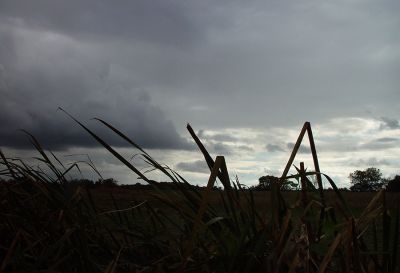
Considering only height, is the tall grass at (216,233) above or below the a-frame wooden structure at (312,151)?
below

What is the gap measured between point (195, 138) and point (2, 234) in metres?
1.05

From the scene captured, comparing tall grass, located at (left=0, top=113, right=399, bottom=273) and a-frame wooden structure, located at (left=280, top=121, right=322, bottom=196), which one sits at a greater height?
a-frame wooden structure, located at (left=280, top=121, right=322, bottom=196)

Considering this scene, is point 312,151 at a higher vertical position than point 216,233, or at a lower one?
higher

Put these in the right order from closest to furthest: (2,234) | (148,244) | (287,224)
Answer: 1. (287,224)
2. (148,244)
3. (2,234)

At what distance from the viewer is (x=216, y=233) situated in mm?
1399

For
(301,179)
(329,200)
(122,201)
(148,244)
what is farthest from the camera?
(122,201)

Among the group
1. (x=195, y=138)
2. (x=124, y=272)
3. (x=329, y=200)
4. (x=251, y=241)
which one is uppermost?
(x=195, y=138)

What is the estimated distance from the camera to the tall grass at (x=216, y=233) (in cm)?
127

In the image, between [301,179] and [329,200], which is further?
[329,200]

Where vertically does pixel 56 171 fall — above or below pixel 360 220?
above

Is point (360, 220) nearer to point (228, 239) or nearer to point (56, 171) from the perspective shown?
point (228, 239)

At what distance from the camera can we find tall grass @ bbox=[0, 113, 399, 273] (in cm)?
127

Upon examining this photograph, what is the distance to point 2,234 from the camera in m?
1.89

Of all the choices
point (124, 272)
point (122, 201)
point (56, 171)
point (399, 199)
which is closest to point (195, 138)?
point (124, 272)
